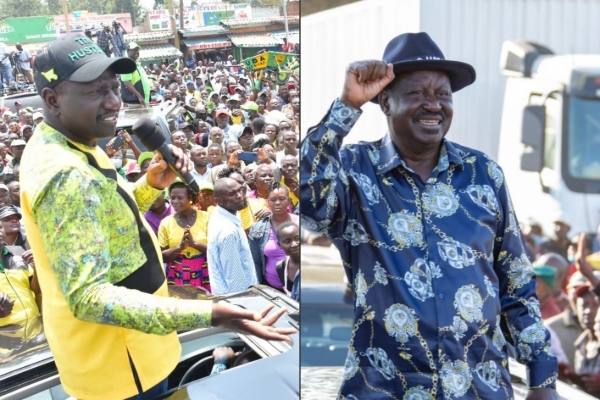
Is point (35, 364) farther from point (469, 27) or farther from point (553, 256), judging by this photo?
point (553, 256)

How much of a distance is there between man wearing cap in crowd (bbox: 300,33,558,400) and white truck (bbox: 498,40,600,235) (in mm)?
1801

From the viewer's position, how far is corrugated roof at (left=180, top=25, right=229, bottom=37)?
5.88 meters

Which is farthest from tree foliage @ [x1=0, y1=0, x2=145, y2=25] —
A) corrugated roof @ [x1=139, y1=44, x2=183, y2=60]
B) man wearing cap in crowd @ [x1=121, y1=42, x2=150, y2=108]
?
corrugated roof @ [x1=139, y1=44, x2=183, y2=60]

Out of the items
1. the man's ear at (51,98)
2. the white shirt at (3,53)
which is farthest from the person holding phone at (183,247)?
the white shirt at (3,53)

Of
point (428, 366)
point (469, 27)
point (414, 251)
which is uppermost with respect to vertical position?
point (469, 27)

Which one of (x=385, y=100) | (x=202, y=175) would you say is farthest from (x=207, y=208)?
(x=385, y=100)

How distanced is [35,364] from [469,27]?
200cm

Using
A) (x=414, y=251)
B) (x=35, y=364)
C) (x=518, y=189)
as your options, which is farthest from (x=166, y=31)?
(x=414, y=251)

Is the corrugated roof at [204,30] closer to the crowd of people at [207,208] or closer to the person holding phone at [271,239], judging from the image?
the crowd of people at [207,208]

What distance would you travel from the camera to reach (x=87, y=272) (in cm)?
148

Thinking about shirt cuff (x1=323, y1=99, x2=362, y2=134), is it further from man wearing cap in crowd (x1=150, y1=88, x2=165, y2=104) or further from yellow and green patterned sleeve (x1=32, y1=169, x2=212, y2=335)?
man wearing cap in crowd (x1=150, y1=88, x2=165, y2=104)

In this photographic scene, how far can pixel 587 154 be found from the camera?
11.3 ft

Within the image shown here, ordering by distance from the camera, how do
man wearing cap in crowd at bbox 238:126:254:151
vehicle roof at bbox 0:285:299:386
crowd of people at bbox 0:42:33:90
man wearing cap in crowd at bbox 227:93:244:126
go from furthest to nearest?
man wearing cap in crowd at bbox 227:93:244:126 → man wearing cap in crowd at bbox 238:126:254:151 → crowd of people at bbox 0:42:33:90 → vehicle roof at bbox 0:285:299:386

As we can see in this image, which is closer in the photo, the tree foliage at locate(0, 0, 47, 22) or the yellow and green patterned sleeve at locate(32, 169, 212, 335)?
the yellow and green patterned sleeve at locate(32, 169, 212, 335)
